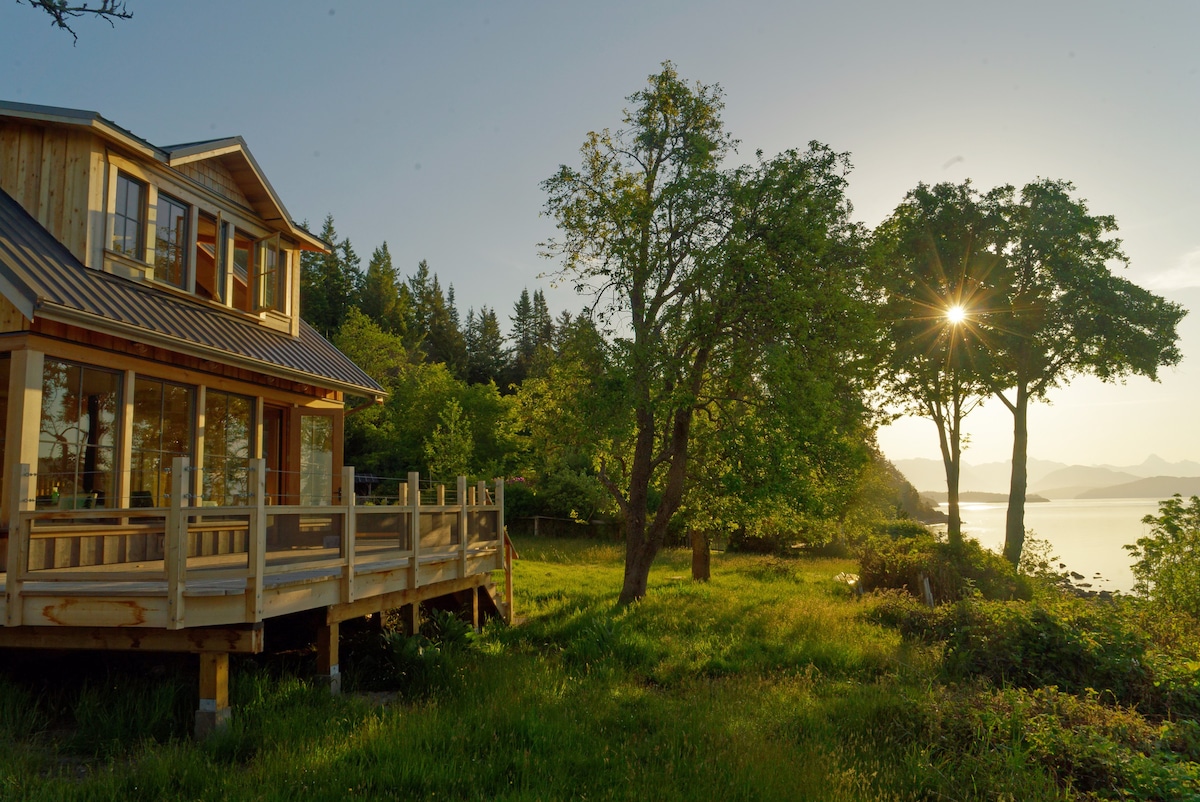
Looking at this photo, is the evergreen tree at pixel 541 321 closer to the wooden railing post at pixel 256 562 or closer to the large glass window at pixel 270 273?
the large glass window at pixel 270 273

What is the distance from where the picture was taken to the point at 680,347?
54.4 feet

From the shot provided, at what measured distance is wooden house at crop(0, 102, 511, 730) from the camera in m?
7.69

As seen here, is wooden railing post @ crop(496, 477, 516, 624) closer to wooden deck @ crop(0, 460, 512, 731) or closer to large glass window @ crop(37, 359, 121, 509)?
wooden deck @ crop(0, 460, 512, 731)

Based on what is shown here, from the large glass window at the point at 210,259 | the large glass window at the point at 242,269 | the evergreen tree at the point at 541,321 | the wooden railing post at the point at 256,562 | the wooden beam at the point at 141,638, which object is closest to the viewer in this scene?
the wooden railing post at the point at 256,562

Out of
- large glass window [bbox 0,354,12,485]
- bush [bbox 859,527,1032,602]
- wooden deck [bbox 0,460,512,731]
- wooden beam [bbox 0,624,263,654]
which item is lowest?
bush [bbox 859,527,1032,602]

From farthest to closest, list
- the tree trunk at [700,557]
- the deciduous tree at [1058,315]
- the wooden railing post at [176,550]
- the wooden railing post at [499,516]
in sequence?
the deciduous tree at [1058,315]
the tree trunk at [700,557]
the wooden railing post at [499,516]
the wooden railing post at [176,550]

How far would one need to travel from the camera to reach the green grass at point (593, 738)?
669cm

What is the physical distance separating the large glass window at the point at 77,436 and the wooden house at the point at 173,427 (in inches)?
1.1

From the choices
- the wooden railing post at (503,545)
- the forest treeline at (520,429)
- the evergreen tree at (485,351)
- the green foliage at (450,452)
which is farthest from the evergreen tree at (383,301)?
the wooden railing post at (503,545)

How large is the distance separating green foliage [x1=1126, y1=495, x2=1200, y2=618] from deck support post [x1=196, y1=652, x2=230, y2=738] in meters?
18.0

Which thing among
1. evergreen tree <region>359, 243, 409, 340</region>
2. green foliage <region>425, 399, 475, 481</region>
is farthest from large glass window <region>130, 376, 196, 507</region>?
evergreen tree <region>359, 243, 409, 340</region>

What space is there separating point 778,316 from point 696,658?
692cm

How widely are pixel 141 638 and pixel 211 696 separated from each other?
98cm

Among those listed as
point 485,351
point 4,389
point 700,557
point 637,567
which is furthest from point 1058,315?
point 485,351
